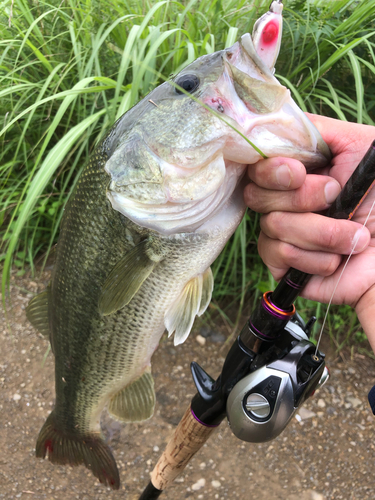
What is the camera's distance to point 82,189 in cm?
111

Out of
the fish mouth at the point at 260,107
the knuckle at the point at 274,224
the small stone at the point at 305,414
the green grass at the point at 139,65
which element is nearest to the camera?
the fish mouth at the point at 260,107

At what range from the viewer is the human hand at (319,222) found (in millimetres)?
914

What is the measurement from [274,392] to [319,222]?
462 millimetres

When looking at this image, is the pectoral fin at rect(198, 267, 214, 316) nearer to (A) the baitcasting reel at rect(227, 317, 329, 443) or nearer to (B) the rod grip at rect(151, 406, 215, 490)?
(A) the baitcasting reel at rect(227, 317, 329, 443)

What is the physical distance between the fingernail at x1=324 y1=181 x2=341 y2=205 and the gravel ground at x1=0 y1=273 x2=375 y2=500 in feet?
5.24

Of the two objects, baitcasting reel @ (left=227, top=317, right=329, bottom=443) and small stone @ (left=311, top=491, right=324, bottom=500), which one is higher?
baitcasting reel @ (left=227, top=317, right=329, bottom=443)

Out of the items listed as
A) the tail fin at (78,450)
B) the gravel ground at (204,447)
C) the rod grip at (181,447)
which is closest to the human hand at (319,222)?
the rod grip at (181,447)

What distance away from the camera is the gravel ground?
1861mm

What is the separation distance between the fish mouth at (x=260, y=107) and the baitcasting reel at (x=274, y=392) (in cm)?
54

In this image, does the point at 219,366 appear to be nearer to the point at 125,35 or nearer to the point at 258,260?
the point at 258,260

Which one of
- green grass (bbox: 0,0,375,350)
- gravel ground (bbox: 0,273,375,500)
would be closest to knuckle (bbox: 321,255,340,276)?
green grass (bbox: 0,0,375,350)

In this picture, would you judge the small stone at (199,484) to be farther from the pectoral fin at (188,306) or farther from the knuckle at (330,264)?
the knuckle at (330,264)

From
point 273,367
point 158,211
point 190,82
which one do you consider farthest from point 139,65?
point 273,367

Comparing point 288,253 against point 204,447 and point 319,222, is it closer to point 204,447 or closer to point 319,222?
point 319,222
